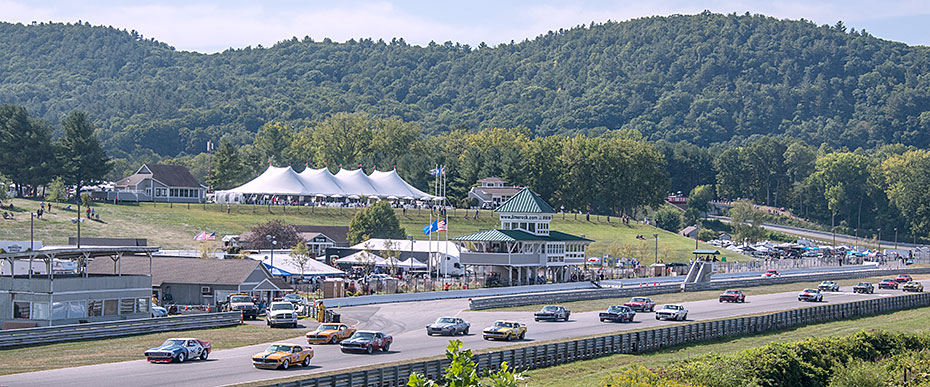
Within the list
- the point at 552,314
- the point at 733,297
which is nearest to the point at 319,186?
the point at 733,297

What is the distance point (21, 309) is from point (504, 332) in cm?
2164

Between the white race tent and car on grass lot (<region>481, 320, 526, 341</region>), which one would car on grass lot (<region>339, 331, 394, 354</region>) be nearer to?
car on grass lot (<region>481, 320, 526, 341</region>)

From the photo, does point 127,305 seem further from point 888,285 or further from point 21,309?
point 888,285

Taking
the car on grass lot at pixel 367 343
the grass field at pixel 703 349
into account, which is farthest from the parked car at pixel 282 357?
the grass field at pixel 703 349

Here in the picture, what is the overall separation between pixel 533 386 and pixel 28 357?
18.5 metres

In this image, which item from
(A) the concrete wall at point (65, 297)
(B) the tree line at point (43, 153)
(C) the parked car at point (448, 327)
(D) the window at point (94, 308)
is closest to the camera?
(A) the concrete wall at point (65, 297)

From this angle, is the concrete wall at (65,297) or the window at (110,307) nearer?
the concrete wall at (65,297)

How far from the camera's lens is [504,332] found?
4800 centimetres

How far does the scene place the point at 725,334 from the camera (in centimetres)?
5231

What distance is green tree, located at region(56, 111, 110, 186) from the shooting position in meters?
124

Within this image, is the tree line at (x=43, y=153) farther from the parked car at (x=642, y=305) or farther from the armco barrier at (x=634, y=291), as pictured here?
the parked car at (x=642, y=305)

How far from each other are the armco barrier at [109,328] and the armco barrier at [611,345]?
17187 mm

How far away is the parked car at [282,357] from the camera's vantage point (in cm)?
3775

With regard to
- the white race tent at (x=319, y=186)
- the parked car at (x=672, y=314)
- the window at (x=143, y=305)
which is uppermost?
the white race tent at (x=319, y=186)
